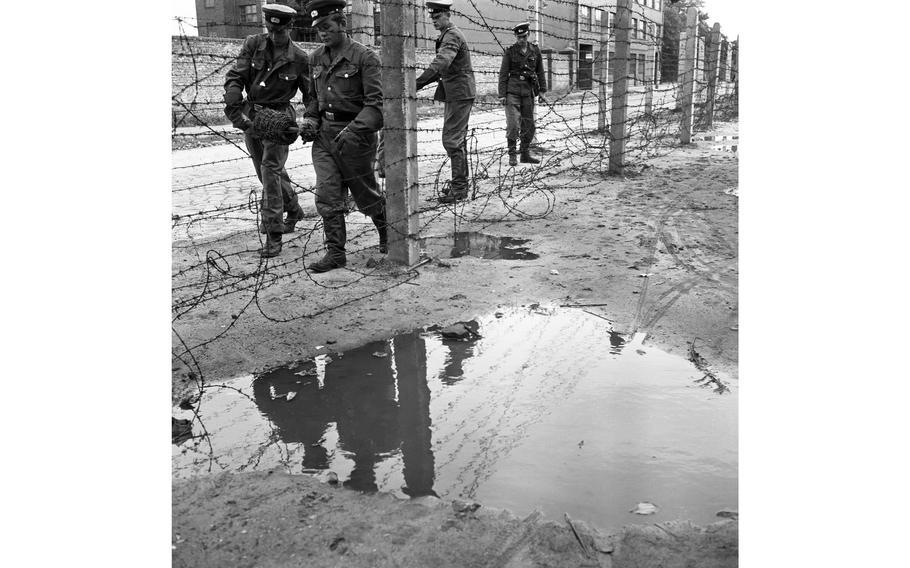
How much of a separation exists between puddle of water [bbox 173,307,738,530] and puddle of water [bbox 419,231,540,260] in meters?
1.80

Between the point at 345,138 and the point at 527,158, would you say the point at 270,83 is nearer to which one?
the point at 345,138

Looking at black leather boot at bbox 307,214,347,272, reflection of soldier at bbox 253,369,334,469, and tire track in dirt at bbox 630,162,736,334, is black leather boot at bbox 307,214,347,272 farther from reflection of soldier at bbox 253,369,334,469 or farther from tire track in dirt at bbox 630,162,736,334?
tire track in dirt at bbox 630,162,736,334

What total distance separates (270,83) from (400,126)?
1.43 metres

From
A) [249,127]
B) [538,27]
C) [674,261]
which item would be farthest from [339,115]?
[538,27]

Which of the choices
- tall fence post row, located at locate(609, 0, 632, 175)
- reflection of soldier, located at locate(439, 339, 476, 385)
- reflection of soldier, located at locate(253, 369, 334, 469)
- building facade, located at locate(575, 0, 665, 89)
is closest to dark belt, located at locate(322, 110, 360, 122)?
reflection of soldier, located at locate(439, 339, 476, 385)

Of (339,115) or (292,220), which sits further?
(292,220)

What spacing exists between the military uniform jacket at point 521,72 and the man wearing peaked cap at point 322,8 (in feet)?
17.4

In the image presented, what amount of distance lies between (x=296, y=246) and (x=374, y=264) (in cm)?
104

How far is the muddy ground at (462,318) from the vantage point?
2.43 meters

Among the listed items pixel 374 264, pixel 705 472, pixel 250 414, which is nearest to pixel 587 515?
pixel 705 472

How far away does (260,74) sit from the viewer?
6121mm

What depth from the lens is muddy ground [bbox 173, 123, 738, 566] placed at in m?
2.43

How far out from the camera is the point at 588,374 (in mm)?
3832
